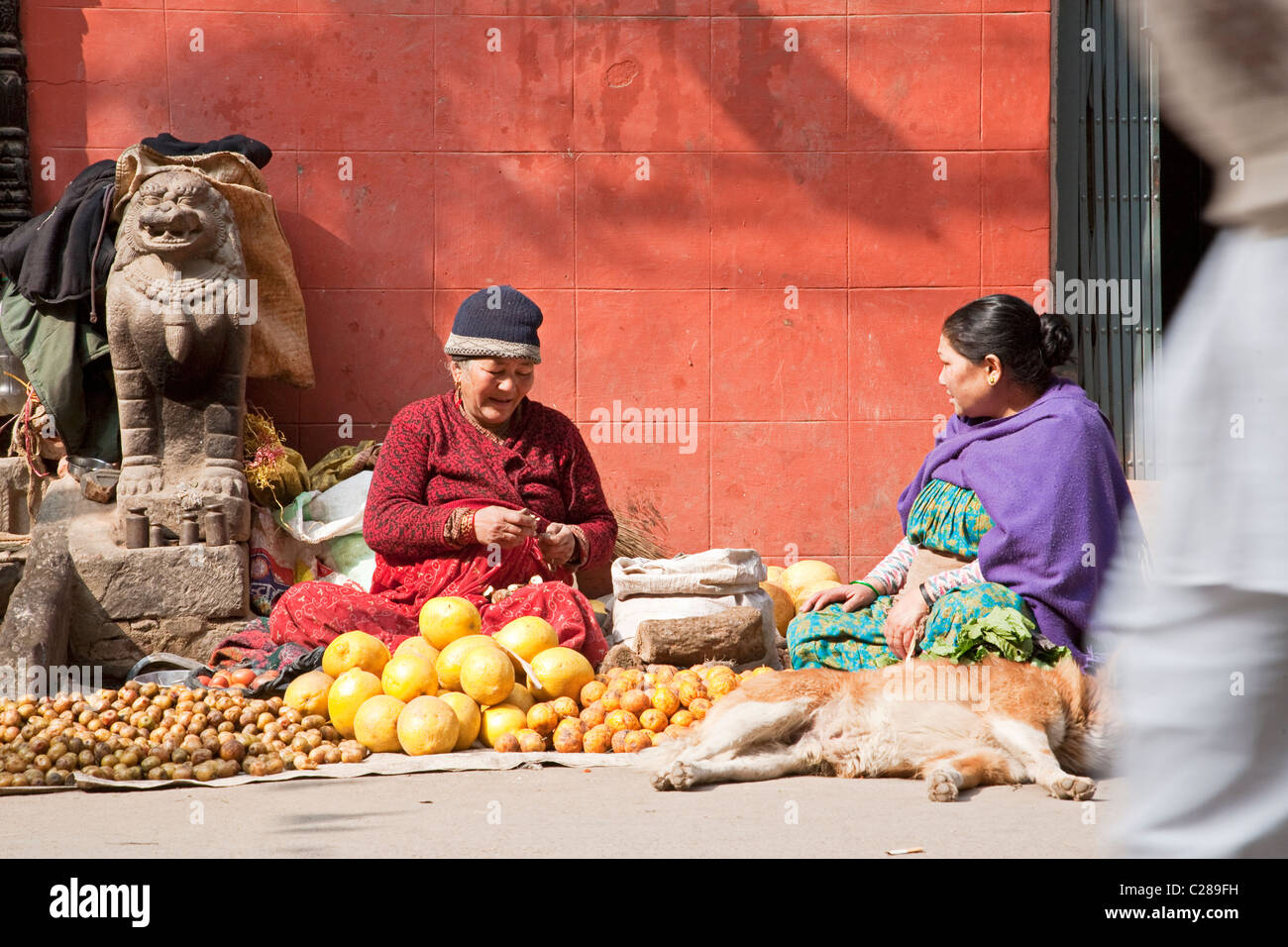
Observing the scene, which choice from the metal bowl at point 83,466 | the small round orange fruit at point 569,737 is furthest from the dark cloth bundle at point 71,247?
the small round orange fruit at point 569,737

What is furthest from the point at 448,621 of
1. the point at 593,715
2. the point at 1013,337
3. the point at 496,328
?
the point at 1013,337

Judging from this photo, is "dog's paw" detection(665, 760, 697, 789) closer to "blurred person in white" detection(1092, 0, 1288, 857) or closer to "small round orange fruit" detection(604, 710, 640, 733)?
"small round orange fruit" detection(604, 710, 640, 733)

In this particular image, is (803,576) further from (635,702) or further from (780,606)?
(635,702)

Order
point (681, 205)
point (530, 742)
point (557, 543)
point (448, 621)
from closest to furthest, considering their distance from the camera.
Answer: point (530, 742) < point (448, 621) < point (557, 543) < point (681, 205)

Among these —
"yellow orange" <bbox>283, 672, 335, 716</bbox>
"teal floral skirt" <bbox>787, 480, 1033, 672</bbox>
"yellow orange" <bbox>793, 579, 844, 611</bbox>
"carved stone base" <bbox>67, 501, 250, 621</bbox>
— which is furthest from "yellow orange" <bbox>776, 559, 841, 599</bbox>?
"carved stone base" <bbox>67, 501, 250, 621</bbox>

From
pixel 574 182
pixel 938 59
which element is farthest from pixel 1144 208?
pixel 574 182

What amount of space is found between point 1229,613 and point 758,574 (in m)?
4.17

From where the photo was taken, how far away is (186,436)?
20.1 ft

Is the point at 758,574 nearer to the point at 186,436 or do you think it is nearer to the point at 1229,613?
the point at 186,436

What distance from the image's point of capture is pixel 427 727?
4441mm

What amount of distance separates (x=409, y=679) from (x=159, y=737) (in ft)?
2.81

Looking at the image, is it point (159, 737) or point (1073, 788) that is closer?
point (1073, 788)

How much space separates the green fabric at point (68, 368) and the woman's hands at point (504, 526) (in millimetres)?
2408

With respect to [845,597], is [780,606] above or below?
below
